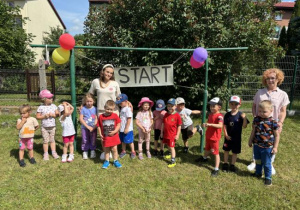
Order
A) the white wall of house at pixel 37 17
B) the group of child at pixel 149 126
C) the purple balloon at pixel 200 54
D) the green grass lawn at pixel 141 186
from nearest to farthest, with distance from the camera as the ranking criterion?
1. the green grass lawn at pixel 141 186
2. the group of child at pixel 149 126
3. the purple balloon at pixel 200 54
4. the white wall of house at pixel 37 17

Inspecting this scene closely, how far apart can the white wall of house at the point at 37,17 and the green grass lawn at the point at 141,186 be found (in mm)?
18792

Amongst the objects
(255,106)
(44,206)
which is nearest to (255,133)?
(255,106)

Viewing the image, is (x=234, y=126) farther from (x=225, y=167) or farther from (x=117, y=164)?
(x=117, y=164)

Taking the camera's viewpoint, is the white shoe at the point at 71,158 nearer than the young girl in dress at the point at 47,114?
No

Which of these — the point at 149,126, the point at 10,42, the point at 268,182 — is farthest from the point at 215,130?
the point at 10,42

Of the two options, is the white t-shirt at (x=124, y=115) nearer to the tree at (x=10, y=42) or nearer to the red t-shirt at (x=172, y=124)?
the red t-shirt at (x=172, y=124)

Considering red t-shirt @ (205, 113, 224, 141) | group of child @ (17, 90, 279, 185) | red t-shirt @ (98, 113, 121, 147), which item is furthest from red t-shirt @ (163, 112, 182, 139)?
red t-shirt @ (98, 113, 121, 147)

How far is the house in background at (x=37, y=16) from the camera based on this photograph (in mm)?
20375

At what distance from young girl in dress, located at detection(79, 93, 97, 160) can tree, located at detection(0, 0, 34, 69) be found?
33.1ft

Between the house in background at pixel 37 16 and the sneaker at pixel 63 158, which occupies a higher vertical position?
the house in background at pixel 37 16

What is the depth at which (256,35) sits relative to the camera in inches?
250

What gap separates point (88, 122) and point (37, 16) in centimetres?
2322

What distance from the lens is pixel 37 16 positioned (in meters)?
22.5

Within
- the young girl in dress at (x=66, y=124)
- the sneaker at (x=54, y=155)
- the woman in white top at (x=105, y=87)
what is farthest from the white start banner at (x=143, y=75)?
the sneaker at (x=54, y=155)
